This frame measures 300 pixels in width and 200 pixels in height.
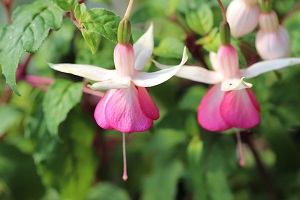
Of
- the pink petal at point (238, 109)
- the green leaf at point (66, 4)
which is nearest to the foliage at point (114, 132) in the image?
the green leaf at point (66, 4)

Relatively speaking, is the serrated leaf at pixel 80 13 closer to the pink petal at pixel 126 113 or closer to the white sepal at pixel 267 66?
the pink petal at pixel 126 113

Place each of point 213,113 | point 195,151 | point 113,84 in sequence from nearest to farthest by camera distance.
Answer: point 113,84 < point 213,113 < point 195,151

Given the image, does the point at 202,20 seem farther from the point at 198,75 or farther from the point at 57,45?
the point at 57,45

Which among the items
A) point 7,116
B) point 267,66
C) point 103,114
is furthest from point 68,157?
point 267,66

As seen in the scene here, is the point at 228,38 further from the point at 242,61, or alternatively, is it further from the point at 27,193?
the point at 27,193

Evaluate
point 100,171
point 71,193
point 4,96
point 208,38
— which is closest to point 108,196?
point 100,171
